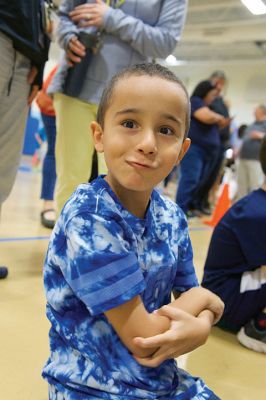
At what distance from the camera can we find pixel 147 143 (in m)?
0.65

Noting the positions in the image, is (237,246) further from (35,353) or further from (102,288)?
(102,288)

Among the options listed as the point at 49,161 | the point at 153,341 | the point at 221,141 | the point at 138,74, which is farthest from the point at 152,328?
the point at 221,141

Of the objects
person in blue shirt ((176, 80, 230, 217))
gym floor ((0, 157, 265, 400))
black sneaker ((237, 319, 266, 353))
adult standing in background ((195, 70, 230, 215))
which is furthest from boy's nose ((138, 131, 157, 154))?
A: adult standing in background ((195, 70, 230, 215))

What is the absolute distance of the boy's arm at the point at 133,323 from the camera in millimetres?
621

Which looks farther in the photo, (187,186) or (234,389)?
(187,186)

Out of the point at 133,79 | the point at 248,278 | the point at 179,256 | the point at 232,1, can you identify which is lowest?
the point at 248,278

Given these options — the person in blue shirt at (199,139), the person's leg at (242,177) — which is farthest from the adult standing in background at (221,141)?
the person's leg at (242,177)

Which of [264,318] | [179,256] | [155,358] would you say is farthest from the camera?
[264,318]

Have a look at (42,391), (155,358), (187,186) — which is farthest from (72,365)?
(187,186)

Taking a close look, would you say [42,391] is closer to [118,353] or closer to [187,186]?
[118,353]

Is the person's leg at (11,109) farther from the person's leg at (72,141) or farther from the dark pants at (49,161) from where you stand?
the dark pants at (49,161)

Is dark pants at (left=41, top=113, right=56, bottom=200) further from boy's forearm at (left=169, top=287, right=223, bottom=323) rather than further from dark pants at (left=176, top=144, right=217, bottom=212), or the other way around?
boy's forearm at (left=169, top=287, right=223, bottom=323)

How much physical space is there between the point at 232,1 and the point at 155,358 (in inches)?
287

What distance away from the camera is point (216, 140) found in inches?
135
